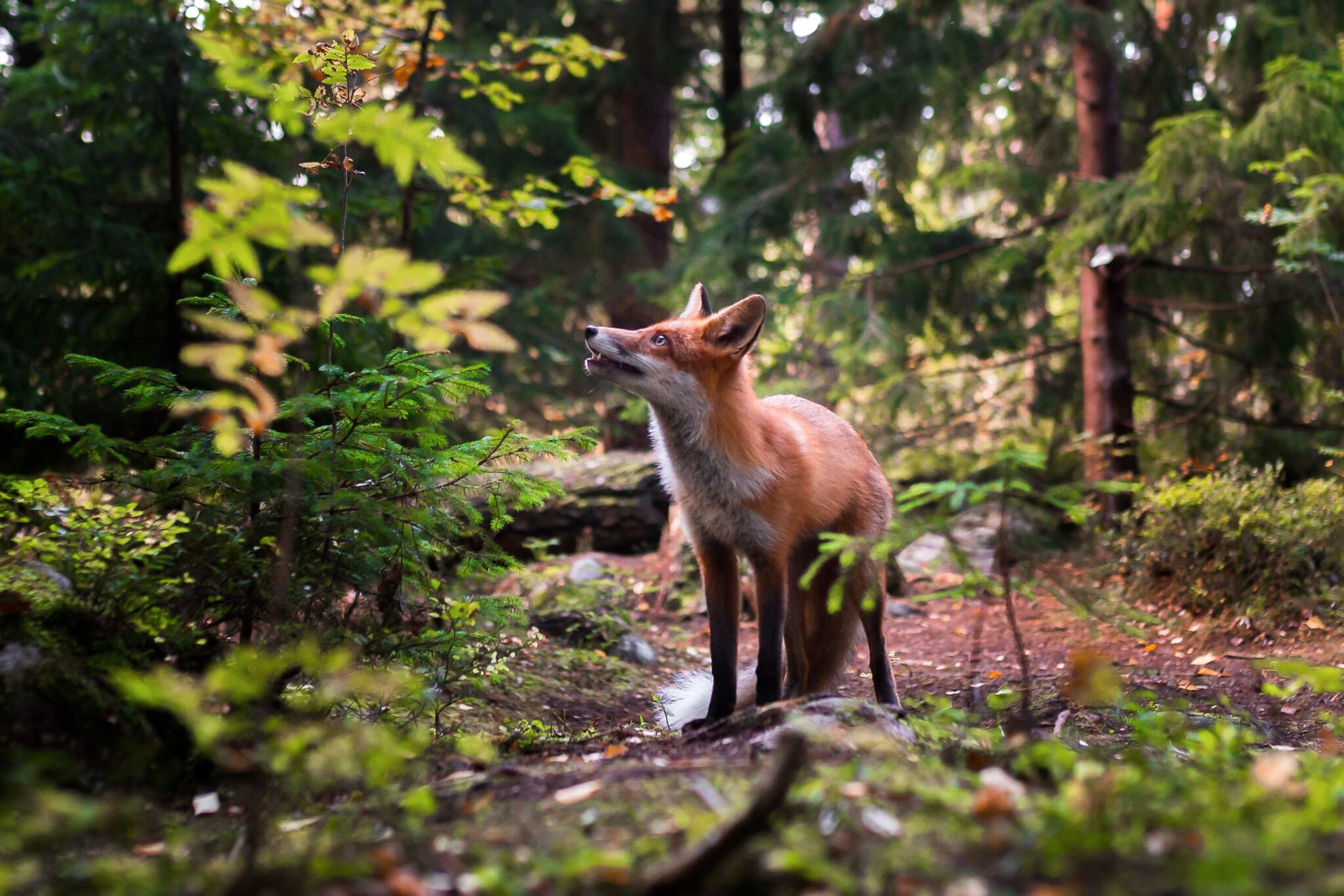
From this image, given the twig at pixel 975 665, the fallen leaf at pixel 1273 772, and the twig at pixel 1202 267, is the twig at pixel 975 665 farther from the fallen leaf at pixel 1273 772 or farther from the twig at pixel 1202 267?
the twig at pixel 1202 267

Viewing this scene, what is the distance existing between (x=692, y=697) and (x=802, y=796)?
8.80ft

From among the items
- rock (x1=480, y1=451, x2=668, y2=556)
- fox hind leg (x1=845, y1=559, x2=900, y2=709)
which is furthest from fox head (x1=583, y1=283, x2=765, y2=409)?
rock (x1=480, y1=451, x2=668, y2=556)

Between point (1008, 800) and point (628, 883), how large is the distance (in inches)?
38.2

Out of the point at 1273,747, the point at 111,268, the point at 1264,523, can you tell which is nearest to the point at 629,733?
the point at 1273,747

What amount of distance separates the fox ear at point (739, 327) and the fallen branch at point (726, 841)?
2.89 m

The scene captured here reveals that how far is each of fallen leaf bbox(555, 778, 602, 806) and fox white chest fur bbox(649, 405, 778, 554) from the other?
1.91 m

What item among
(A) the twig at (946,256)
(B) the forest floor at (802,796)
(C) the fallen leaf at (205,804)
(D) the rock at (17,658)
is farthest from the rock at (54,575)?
(A) the twig at (946,256)

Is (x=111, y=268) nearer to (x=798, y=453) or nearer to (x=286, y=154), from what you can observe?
(x=286, y=154)

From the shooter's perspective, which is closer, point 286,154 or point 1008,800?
point 1008,800

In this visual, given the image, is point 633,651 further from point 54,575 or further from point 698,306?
point 54,575

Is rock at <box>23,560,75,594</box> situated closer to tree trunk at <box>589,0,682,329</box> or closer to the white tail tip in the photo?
the white tail tip

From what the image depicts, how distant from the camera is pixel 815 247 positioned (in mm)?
13828

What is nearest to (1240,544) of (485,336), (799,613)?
(799,613)

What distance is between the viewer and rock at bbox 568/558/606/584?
8899 mm
